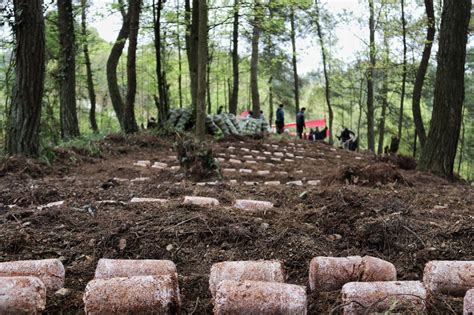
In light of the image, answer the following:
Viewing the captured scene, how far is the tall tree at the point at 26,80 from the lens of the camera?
743 centimetres

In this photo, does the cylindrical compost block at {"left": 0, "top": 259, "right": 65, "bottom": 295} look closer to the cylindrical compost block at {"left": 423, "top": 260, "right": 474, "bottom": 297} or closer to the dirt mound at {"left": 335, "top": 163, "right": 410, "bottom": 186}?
the cylindrical compost block at {"left": 423, "top": 260, "right": 474, "bottom": 297}

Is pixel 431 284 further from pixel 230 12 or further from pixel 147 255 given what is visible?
pixel 230 12

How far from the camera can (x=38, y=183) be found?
5.35 m

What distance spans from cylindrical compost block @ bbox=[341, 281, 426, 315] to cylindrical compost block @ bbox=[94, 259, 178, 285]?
0.81 m

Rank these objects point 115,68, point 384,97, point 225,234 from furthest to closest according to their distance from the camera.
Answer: point 384,97, point 115,68, point 225,234

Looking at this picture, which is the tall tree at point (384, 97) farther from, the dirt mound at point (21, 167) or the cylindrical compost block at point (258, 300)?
the cylindrical compost block at point (258, 300)

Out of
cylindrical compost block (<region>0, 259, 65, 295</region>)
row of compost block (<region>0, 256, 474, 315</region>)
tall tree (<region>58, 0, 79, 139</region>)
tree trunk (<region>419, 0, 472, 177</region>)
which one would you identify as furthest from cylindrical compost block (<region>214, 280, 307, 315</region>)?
tall tree (<region>58, 0, 79, 139</region>)

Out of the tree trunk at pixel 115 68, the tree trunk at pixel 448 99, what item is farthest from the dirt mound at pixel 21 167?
the tree trunk at pixel 115 68

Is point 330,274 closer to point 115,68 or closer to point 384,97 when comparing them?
point 115,68

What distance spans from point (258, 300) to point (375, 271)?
711mm

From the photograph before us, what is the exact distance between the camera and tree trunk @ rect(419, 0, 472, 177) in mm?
8211

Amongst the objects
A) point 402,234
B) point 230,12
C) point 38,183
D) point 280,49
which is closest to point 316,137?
point 280,49

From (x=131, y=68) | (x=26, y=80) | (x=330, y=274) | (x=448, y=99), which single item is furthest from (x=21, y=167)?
(x=131, y=68)

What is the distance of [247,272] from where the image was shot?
2.27m
